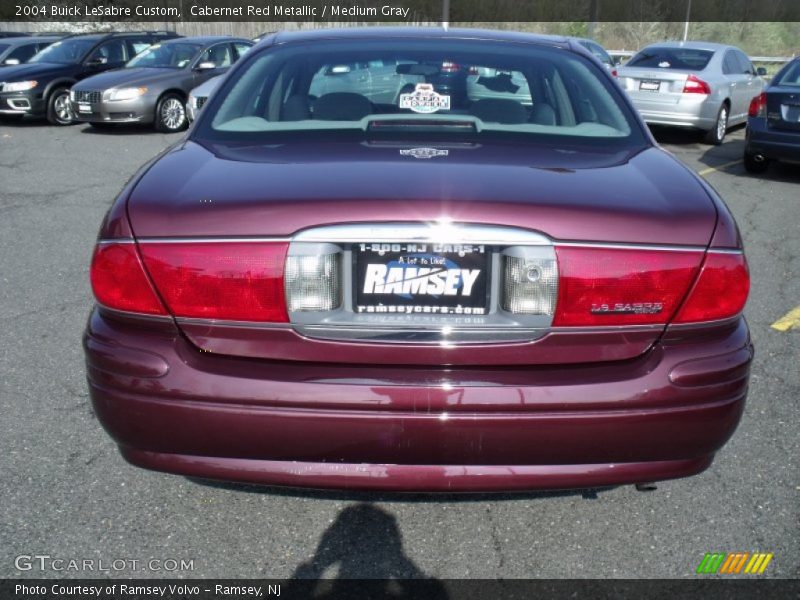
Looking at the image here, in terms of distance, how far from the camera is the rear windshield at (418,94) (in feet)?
9.13

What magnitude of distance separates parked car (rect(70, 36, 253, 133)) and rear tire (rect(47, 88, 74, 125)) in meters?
0.52

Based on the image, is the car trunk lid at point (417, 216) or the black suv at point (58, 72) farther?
the black suv at point (58, 72)

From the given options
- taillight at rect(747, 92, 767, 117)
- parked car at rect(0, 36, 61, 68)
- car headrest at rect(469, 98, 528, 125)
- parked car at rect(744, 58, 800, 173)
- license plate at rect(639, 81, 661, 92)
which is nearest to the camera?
car headrest at rect(469, 98, 528, 125)

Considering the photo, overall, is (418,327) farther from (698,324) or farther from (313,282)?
(698,324)

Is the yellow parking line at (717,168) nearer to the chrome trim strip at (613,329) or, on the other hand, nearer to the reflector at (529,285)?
the chrome trim strip at (613,329)

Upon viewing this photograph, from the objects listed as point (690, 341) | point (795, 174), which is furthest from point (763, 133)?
point (690, 341)

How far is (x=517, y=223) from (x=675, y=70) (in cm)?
1057

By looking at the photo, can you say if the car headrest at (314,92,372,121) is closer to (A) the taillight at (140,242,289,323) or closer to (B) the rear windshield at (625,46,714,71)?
(A) the taillight at (140,242,289,323)

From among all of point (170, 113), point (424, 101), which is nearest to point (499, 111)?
point (424, 101)

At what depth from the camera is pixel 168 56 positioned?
543 inches

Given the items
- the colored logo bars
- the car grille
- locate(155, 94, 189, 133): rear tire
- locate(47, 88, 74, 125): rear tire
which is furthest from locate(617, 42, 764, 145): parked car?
the colored logo bars

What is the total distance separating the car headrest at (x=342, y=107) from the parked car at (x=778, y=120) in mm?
7164

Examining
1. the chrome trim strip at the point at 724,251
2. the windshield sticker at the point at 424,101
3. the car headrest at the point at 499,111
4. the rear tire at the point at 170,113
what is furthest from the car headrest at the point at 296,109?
the rear tire at the point at 170,113

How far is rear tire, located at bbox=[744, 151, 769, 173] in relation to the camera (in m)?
9.35
